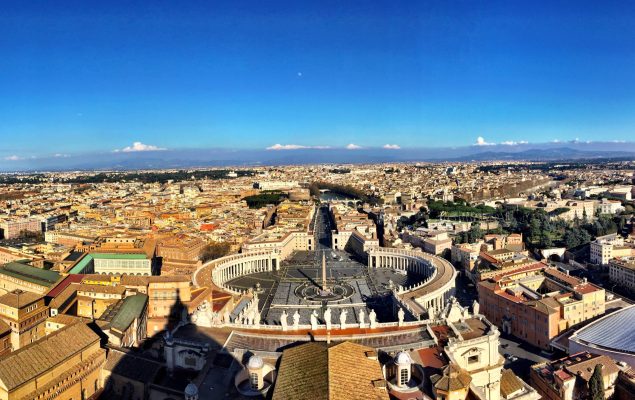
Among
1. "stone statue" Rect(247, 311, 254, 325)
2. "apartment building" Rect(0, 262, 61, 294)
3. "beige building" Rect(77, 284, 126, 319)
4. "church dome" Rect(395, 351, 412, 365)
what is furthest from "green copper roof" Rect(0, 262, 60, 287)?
"church dome" Rect(395, 351, 412, 365)

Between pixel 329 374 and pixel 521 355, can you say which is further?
pixel 521 355

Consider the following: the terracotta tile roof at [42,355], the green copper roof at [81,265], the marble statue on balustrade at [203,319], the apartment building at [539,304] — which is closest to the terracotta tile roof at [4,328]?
the terracotta tile roof at [42,355]

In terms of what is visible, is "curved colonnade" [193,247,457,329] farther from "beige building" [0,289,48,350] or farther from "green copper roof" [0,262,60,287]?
"beige building" [0,289,48,350]

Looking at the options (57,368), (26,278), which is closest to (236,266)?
(26,278)

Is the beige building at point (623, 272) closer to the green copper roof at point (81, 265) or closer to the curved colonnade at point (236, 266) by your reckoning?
the curved colonnade at point (236, 266)

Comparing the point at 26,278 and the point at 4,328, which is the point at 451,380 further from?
the point at 26,278
